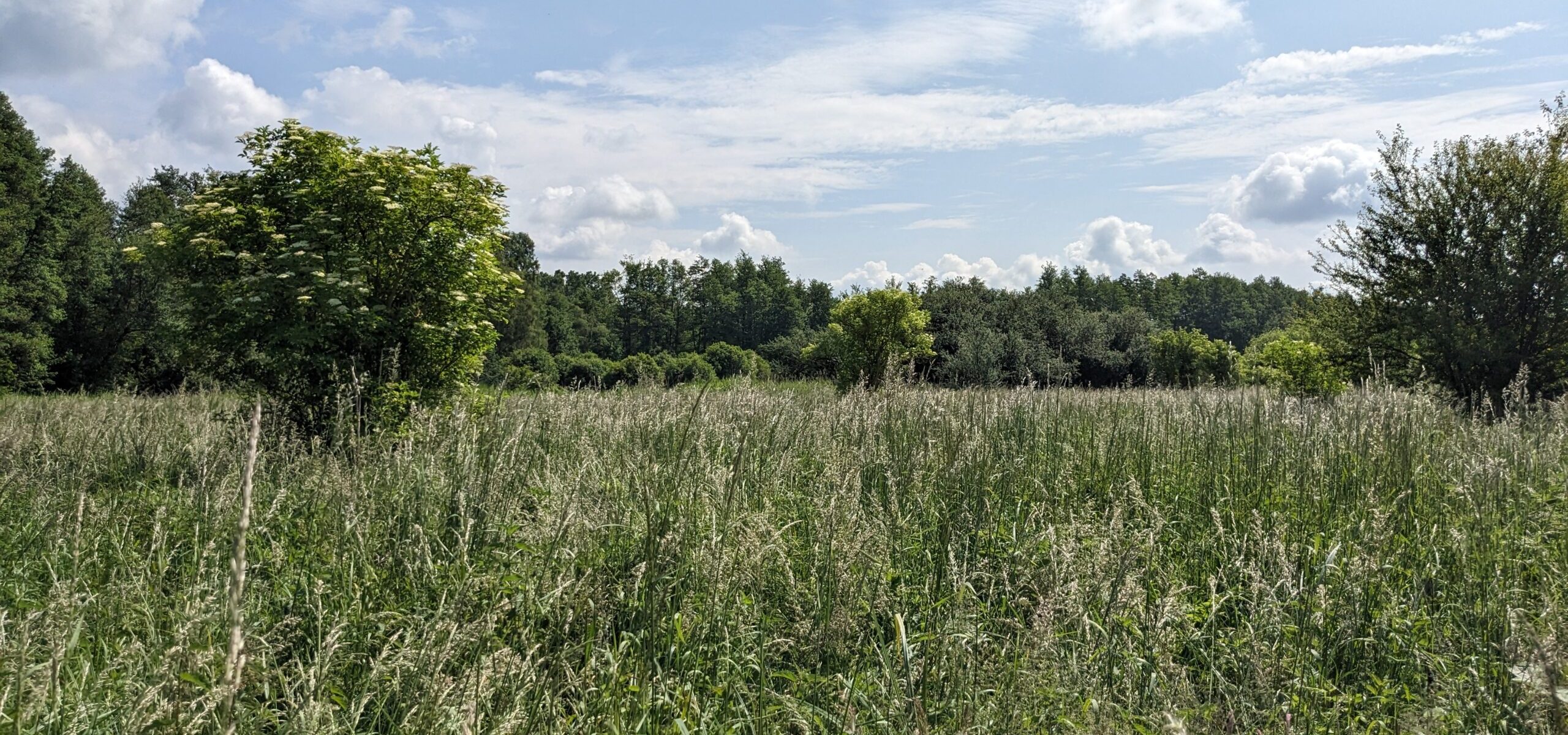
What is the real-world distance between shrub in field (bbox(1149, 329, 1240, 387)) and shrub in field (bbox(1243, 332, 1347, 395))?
568 inches

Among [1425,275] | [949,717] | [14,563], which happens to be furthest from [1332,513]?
[1425,275]

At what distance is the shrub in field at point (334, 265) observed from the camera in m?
6.43

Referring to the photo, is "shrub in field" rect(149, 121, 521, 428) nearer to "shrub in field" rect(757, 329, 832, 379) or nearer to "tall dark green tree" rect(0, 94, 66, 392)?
"shrub in field" rect(757, 329, 832, 379)

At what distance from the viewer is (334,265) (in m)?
6.50

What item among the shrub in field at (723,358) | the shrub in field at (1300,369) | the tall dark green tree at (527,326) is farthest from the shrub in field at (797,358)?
the tall dark green tree at (527,326)

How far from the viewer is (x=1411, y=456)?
4824 millimetres

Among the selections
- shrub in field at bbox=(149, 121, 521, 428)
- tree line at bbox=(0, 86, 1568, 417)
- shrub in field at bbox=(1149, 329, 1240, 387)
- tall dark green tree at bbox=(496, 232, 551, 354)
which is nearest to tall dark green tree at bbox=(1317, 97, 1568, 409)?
tree line at bbox=(0, 86, 1568, 417)

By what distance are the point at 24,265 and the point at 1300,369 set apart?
38.6 m

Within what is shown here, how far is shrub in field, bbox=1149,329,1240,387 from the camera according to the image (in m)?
31.8

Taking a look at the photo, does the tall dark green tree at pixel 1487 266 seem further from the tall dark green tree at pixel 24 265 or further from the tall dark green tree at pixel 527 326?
the tall dark green tree at pixel 24 265

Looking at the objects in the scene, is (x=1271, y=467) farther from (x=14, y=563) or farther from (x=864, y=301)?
(x=864, y=301)

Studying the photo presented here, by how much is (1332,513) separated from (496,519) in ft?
14.8

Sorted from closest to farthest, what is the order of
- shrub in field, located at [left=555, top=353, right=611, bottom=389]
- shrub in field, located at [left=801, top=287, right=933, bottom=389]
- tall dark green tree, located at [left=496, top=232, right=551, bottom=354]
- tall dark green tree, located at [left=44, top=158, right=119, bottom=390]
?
shrub in field, located at [left=801, top=287, right=933, bottom=389], tall dark green tree, located at [left=44, top=158, right=119, bottom=390], shrub in field, located at [left=555, top=353, right=611, bottom=389], tall dark green tree, located at [left=496, top=232, right=551, bottom=354]

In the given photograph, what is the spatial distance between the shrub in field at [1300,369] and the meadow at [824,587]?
30.3ft
